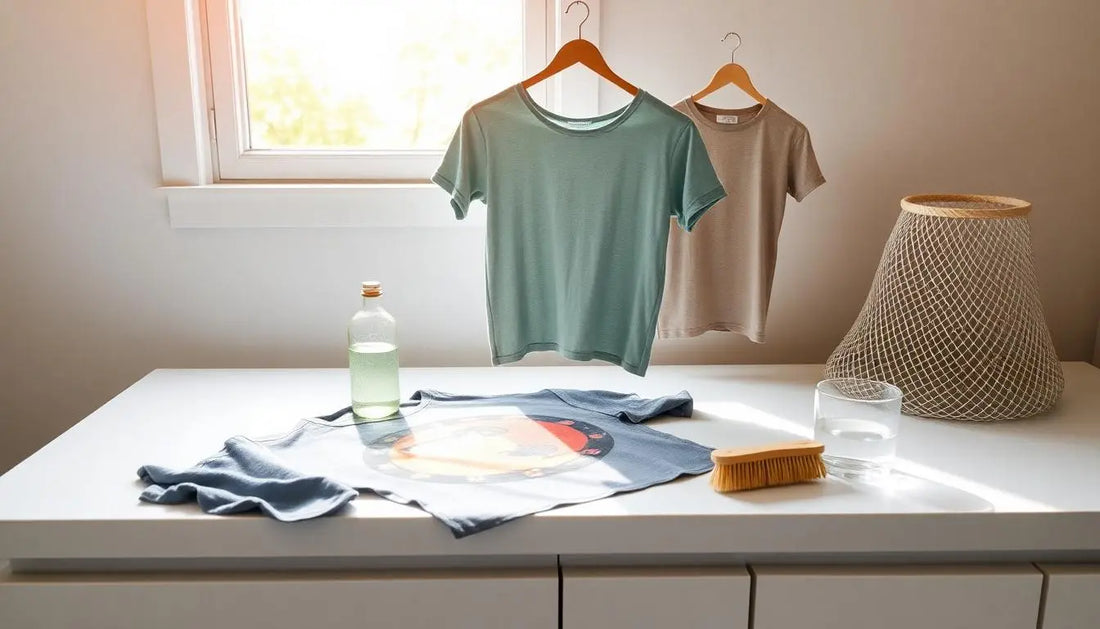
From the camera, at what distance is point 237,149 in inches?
65.8

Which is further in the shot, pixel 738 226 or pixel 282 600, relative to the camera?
pixel 738 226

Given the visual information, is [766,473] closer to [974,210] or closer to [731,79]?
[974,210]

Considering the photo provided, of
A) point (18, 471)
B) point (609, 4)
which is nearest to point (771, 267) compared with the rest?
point (609, 4)

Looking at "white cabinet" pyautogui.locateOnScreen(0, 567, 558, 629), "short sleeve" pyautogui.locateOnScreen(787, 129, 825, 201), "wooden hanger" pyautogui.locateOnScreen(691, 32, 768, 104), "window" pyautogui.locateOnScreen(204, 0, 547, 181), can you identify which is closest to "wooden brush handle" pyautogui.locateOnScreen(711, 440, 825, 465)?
"white cabinet" pyautogui.locateOnScreen(0, 567, 558, 629)

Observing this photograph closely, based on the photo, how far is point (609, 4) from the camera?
1.59 m

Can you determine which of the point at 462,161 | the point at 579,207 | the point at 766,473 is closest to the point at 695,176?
the point at 579,207

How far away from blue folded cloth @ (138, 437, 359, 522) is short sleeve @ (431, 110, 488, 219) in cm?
A: 46

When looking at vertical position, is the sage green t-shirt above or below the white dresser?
above

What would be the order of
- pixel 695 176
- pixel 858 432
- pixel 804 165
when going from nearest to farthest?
pixel 858 432 → pixel 695 176 → pixel 804 165

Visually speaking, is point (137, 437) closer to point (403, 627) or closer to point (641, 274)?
point (403, 627)

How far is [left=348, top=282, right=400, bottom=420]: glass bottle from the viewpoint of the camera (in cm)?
138

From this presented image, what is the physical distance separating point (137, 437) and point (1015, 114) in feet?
5.20

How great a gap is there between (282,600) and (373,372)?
39cm

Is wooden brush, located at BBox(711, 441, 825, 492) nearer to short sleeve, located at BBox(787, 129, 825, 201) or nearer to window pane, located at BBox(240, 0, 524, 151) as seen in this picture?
short sleeve, located at BBox(787, 129, 825, 201)
